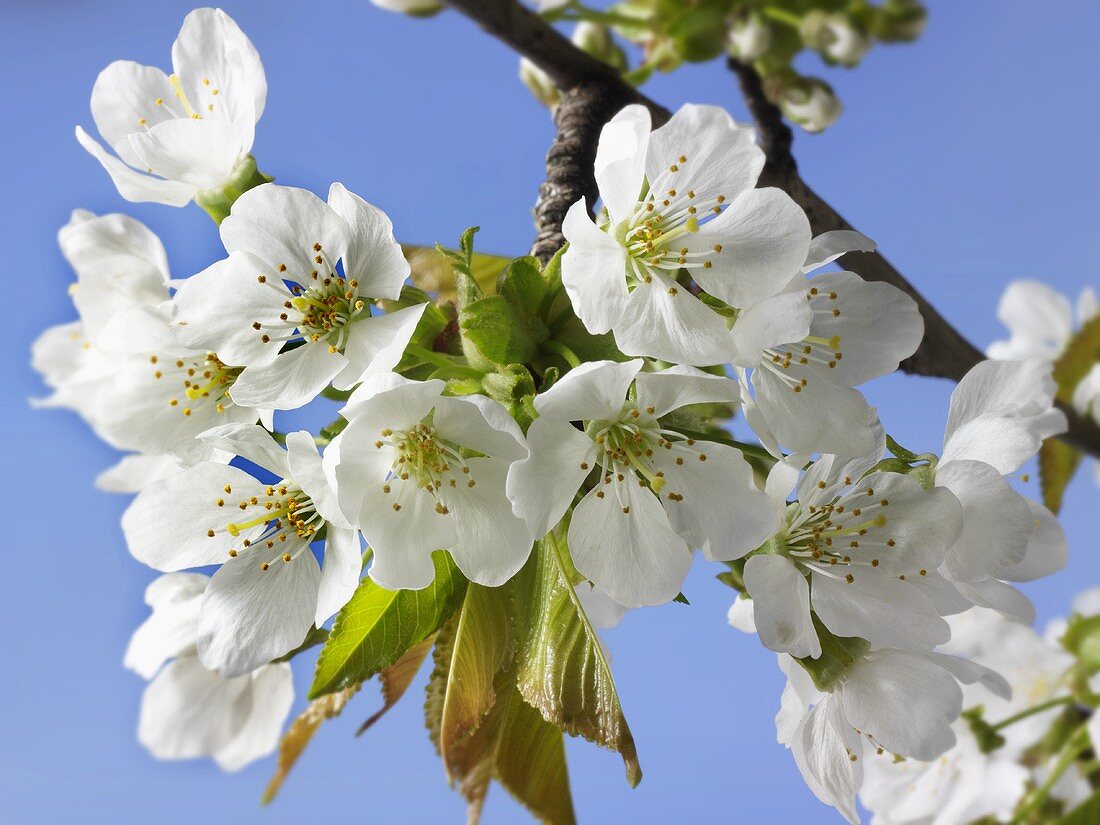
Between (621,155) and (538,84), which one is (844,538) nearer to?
(621,155)

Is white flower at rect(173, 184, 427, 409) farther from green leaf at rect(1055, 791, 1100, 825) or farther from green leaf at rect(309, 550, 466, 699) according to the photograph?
green leaf at rect(1055, 791, 1100, 825)

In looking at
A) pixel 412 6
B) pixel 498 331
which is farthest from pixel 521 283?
pixel 412 6

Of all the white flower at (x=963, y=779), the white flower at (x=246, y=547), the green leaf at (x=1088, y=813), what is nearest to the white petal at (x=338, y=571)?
the white flower at (x=246, y=547)

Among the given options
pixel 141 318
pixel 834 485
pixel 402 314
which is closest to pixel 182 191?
pixel 141 318

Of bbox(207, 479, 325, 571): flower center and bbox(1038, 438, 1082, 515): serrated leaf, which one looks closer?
bbox(207, 479, 325, 571): flower center

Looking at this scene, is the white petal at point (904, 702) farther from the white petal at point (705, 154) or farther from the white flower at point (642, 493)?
the white petal at point (705, 154)

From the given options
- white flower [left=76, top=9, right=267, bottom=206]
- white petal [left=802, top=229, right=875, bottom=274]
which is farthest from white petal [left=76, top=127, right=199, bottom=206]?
white petal [left=802, top=229, right=875, bottom=274]
